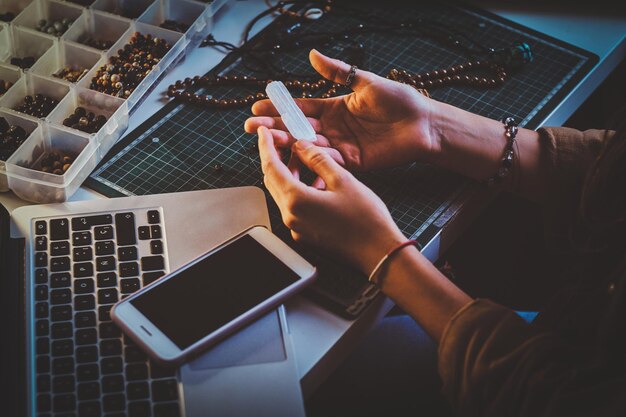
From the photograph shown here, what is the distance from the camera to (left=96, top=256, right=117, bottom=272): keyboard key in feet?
3.18

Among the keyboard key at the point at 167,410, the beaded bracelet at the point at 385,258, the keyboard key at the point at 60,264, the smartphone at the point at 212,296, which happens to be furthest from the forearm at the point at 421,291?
the keyboard key at the point at 60,264

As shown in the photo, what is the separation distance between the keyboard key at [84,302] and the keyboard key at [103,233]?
0.31 ft

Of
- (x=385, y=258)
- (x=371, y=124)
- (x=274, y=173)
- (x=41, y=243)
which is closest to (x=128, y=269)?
(x=41, y=243)

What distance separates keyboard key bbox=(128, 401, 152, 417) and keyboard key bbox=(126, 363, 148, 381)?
0.03m

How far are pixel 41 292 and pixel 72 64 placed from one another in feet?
1.60

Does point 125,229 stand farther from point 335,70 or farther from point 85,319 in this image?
point 335,70

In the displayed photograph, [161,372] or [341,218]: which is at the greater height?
[341,218]

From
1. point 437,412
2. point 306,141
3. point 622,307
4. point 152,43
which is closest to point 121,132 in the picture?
point 152,43

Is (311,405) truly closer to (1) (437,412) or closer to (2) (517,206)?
(1) (437,412)

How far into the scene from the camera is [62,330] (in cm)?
90

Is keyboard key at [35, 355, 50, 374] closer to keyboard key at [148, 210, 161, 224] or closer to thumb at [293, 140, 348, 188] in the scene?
keyboard key at [148, 210, 161, 224]

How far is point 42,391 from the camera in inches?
33.4

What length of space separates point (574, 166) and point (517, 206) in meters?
0.65

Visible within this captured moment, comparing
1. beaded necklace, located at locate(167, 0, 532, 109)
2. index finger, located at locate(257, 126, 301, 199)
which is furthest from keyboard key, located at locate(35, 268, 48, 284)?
beaded necklace, located at locate(167, 0, 532, 109)
